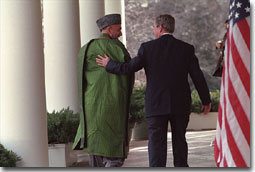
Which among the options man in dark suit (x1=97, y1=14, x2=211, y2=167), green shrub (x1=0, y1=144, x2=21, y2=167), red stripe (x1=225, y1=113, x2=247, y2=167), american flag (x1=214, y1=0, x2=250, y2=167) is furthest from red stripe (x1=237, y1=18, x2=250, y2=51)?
green shrub (x1=0, y1=144, x2=21, y2=167)

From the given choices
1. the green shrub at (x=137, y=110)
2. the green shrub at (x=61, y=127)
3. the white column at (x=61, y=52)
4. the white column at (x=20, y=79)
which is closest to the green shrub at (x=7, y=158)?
the white column at (x=20, y=79)

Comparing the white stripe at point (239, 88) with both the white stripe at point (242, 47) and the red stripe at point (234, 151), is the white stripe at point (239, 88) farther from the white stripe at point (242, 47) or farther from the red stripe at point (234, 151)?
the red stripe at point (234, 151)

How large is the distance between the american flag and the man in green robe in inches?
73.8

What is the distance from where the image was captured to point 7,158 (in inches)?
260

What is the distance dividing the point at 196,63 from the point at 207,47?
23.8m

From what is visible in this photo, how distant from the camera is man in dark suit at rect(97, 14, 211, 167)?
6836 mm

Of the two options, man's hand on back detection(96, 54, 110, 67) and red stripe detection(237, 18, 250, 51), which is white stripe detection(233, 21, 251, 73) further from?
man's hand on back detection(96, 54, 110, 67)

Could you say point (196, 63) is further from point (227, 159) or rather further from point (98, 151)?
point (227, 159)

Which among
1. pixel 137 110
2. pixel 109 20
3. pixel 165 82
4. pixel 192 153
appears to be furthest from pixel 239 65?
pixel 137 110

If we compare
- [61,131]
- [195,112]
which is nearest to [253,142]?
[61,131]

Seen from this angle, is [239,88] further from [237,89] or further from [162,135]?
[162,135]

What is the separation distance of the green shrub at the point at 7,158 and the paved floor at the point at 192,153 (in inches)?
96.2

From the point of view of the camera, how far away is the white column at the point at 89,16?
1143 centimetres

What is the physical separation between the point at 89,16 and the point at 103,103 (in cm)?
475
